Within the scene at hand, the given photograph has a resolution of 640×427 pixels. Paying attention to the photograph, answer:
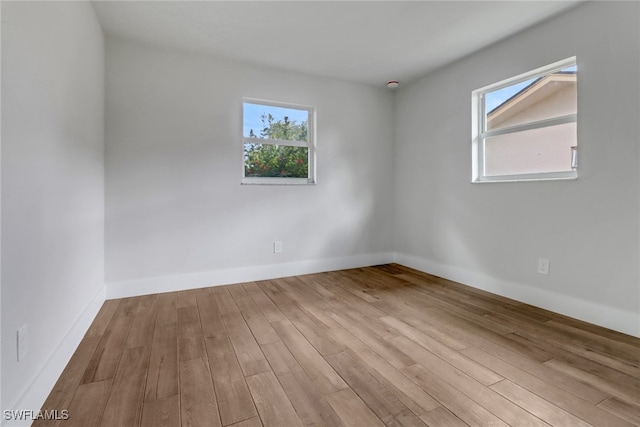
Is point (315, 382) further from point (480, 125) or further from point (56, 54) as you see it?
point (480, 125)

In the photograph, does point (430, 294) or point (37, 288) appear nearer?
point (37, 288)

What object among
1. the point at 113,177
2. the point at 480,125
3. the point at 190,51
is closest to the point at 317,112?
the point at 190,51

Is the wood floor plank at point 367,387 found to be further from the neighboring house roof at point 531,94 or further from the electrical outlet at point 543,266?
the neighboring house roof at point 531,94

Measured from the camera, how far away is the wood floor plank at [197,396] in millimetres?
1237

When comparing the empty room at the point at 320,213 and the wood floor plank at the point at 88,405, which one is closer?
the wood floor plank at the point at 88,405

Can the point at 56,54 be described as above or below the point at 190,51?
below

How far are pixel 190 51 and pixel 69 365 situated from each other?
2.75m

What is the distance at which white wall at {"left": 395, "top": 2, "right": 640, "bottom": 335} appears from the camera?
79.3 inches

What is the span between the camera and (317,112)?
11.7ft

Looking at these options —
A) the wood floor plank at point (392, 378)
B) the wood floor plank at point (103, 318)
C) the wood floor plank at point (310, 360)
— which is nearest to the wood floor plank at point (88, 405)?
the wood floor plank at point (103, 318)

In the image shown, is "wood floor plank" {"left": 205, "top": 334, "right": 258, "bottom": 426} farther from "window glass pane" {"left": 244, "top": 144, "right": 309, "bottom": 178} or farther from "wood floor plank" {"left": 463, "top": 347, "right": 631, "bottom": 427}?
→ "window glass pane" {"left": 244, "top": 144, "right": 309, "bottom": 178}

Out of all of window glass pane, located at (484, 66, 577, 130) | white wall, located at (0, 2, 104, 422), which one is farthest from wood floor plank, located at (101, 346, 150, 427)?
window glass pane, located at (484, 66, 577, 130)

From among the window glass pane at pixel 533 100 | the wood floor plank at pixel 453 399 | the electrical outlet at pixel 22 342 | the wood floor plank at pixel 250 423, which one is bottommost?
the wood floor plank at pixel 250 423

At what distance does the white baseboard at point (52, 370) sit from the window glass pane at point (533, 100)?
3648 mm
